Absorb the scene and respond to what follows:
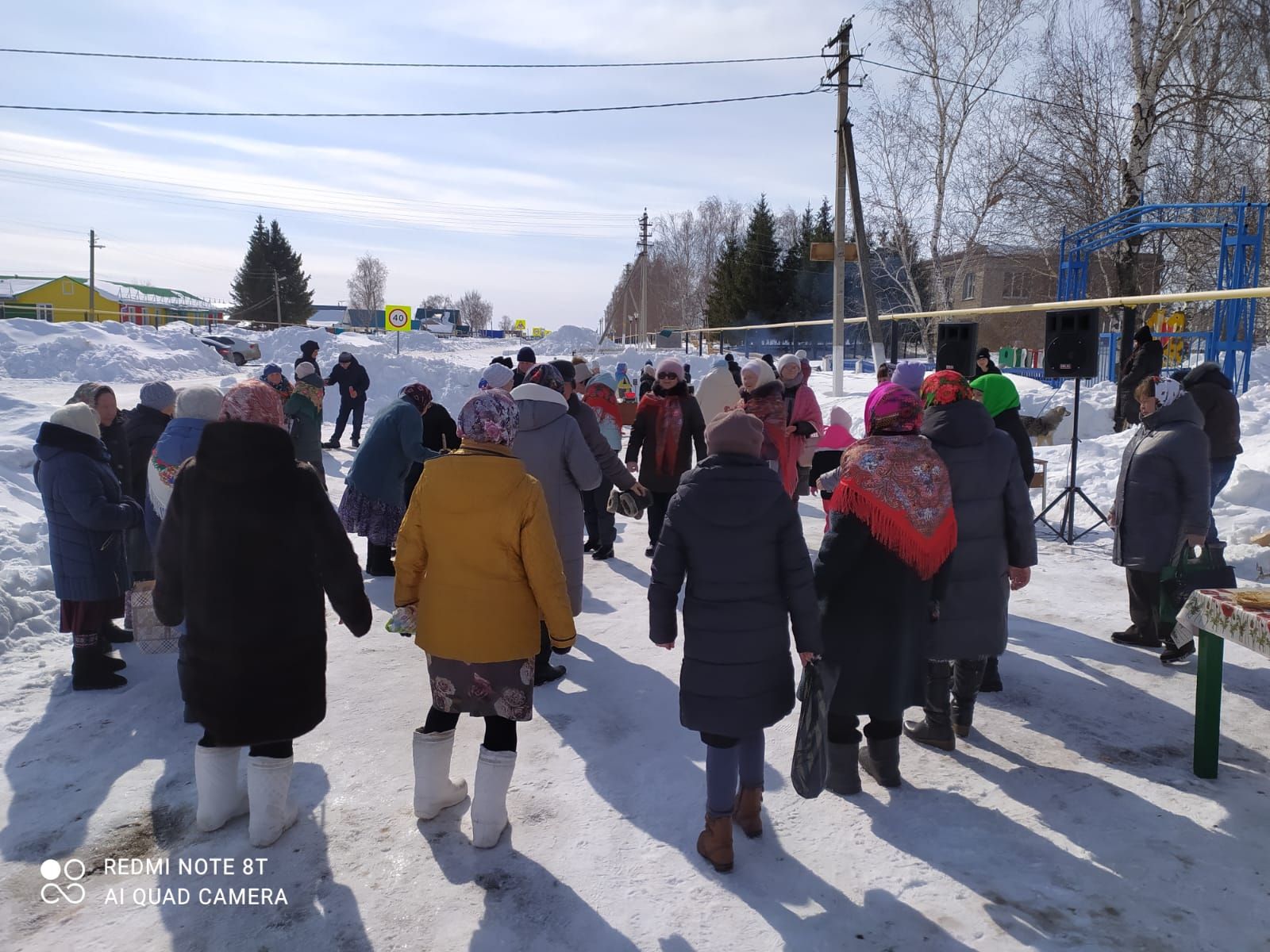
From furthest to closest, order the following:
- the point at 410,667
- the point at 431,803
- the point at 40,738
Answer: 1. the point at 410,667
2. the point at 40,738
3. the point at 431,803

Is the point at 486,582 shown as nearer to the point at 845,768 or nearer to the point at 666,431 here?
the point at 845,768

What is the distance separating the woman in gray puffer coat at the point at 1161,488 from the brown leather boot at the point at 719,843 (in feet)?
11.5

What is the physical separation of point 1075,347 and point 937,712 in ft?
16.4

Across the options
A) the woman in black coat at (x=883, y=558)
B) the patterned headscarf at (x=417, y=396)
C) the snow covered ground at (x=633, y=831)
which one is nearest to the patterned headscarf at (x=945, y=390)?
the woman in black coat at (x=883, y=558)

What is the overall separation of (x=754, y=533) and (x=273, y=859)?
7.14 ft

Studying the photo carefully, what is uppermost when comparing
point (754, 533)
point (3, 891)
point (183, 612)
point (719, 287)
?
point (719, 287)

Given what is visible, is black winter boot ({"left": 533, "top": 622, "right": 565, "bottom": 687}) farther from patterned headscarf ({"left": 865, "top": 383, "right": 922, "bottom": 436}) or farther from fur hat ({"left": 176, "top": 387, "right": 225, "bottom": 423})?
patterned headscarf ({"left": 865, "top": 383, "right": 922, "bottom": 436})

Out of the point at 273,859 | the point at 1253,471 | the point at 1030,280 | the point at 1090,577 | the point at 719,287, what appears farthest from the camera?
the point at 1030,280

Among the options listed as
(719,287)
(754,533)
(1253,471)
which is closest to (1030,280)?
(719,287)

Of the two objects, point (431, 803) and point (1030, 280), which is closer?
point (431, 803)

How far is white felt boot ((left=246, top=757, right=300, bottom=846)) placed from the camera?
3.09 meters

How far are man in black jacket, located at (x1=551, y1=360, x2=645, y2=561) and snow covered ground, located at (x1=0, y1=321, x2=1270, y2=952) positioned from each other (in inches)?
46.3

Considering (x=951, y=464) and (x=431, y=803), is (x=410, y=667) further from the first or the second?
(x=951, y=464)

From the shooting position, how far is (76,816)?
131 inches
